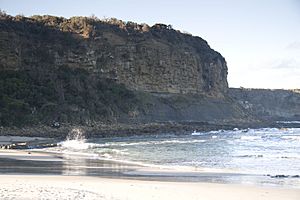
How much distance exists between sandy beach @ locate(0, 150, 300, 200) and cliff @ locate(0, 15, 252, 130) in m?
34.3

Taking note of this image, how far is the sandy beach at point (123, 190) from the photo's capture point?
10188mm

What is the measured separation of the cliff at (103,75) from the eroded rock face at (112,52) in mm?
149

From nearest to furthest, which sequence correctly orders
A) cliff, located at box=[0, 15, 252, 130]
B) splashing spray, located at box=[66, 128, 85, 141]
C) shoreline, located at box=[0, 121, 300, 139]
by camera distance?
splashing spray, located at box=[66, 128, 85, 141], shoreline, located at box=[0, 121, 300, 139], cliff, located at box=[0, 15, 252, 130]

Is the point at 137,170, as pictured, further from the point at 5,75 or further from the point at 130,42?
the point at 130,42

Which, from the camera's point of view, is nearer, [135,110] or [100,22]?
[135,110]

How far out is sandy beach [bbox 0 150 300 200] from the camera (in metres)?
10.2

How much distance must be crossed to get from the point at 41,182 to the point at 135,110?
2028 inches

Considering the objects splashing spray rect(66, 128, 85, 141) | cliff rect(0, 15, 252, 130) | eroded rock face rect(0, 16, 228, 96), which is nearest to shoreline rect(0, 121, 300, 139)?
splashing spray rect(66, 128, 85, 141)

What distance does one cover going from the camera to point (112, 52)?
68.6 m

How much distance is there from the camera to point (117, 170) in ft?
55.0

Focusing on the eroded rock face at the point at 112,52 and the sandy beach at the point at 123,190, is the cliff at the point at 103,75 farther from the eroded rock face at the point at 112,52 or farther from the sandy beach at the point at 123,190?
the sandy beach at the point at 123,190

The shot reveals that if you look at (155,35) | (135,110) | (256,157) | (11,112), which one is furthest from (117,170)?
(155,35)

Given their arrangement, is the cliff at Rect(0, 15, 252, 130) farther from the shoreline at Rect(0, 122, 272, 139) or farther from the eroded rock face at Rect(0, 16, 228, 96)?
the shoreline at Rect(0, 122, 272, 139)

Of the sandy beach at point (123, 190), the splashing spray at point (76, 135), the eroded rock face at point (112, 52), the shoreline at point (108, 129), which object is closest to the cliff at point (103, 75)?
the eroded rock face at point (112, 52)
